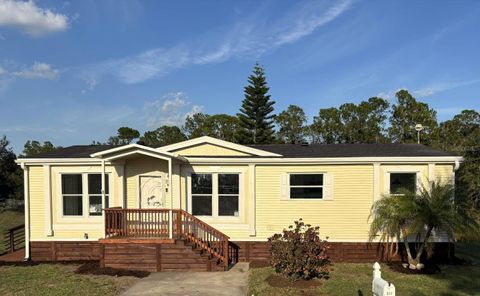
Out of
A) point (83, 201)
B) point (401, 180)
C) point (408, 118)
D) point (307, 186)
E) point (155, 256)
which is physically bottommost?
point (155, 256)

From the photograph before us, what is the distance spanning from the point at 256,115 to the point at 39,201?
1261 inches

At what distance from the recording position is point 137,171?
11.9 meters

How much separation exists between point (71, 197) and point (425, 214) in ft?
35.8

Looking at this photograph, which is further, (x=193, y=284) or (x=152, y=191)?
(x=152, y=191)

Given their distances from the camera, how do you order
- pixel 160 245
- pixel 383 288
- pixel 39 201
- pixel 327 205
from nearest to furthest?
1. pixel 383 288
2. pixel 160 245
3. pixel 327 205
4. pixel 39 201

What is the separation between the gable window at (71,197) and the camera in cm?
1173

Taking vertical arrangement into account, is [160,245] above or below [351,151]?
below

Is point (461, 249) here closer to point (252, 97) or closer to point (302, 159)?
point (302, 159)

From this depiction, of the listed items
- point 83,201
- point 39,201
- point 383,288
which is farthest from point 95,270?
point 383,288

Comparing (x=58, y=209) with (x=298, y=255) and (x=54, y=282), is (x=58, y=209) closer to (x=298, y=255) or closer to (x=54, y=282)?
(x=54, y=282)

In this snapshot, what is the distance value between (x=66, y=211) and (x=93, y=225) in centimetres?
106

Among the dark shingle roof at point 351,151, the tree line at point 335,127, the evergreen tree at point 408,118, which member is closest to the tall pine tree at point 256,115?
the tree line at point 335,127

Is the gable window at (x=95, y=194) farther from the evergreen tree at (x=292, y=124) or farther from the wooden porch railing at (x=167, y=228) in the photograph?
the evergreen tree at (x=292, y=124)

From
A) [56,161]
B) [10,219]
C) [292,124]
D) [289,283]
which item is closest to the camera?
[289,283]
